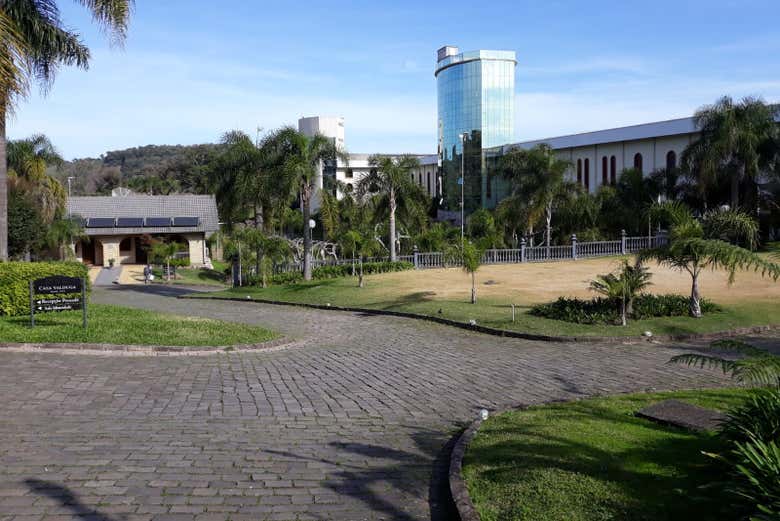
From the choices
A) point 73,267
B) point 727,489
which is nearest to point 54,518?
point 727,489

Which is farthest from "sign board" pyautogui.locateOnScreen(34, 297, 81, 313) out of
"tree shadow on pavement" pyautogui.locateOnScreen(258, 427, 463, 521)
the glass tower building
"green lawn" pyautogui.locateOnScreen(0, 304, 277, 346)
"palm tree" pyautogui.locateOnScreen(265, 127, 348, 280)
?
the glass tower building

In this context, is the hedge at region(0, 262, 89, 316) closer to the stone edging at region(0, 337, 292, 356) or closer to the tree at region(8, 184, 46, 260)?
the stone edging at region(0, 337, 292, 356)

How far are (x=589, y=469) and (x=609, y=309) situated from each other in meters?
10.7

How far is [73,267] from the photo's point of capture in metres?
17.7

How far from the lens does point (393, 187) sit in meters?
30.7

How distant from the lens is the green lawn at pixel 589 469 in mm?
4949

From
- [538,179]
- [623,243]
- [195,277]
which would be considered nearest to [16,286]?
[195,277]

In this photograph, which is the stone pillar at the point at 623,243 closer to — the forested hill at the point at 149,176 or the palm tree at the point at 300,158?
the palm tree at the point at 300,158

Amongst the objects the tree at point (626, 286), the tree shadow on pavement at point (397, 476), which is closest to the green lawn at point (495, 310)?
the tree at point (626, 286)

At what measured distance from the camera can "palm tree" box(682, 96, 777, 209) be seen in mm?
35656

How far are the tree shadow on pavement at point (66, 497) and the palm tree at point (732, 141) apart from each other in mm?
36622

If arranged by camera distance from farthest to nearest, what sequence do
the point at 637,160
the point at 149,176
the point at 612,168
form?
1. the point at 149,176
2. the point at 612,168
3. the point at 637,160

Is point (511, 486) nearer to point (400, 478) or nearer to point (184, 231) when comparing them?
point (400, 478)

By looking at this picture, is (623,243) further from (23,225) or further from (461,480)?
(461,480)
